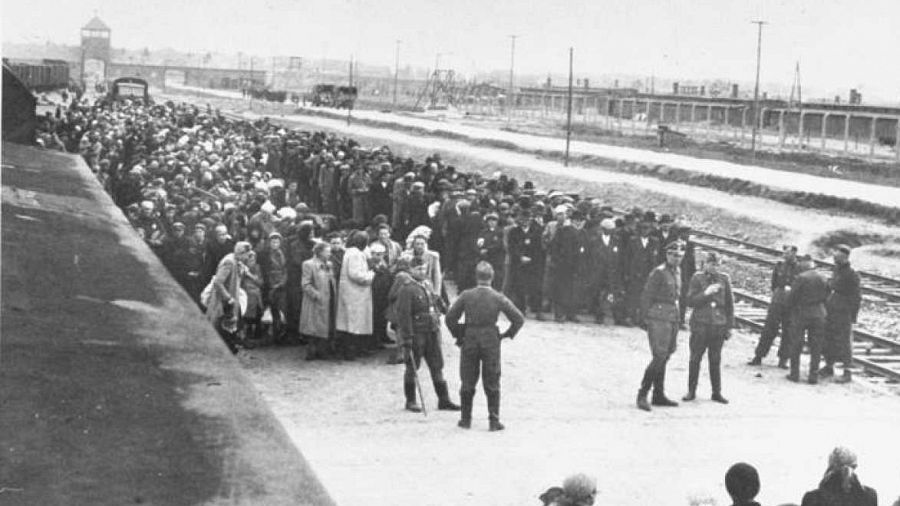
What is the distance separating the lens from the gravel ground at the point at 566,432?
849cm

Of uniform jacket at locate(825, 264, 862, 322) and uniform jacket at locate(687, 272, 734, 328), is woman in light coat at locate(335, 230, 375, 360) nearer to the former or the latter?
uniform jacket at locate(687, 272, 734, 328)

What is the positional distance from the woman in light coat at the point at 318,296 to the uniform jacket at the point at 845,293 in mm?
5717

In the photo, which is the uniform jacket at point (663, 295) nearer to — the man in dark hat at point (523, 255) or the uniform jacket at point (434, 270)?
the uniform jacket at point (434, 270)

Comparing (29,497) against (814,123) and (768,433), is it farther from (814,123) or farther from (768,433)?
(814,123)

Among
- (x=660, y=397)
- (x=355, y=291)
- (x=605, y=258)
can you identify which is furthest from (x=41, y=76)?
(x=660, y=397)

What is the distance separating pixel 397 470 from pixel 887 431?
494cm

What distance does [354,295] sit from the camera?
1211 cm

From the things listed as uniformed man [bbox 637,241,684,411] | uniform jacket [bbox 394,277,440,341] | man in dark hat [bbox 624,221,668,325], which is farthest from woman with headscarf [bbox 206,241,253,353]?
man in dark hat [bbox 624,221,668,325]

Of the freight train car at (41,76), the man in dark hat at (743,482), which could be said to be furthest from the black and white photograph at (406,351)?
the freight train car at (41,76)

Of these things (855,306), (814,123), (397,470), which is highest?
(814,123)

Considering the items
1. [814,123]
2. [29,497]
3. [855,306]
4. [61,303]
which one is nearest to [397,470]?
[61,303]

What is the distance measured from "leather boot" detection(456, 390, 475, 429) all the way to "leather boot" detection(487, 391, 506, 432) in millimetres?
168

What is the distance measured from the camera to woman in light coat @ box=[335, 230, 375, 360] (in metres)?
12.0

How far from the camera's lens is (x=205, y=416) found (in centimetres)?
548
